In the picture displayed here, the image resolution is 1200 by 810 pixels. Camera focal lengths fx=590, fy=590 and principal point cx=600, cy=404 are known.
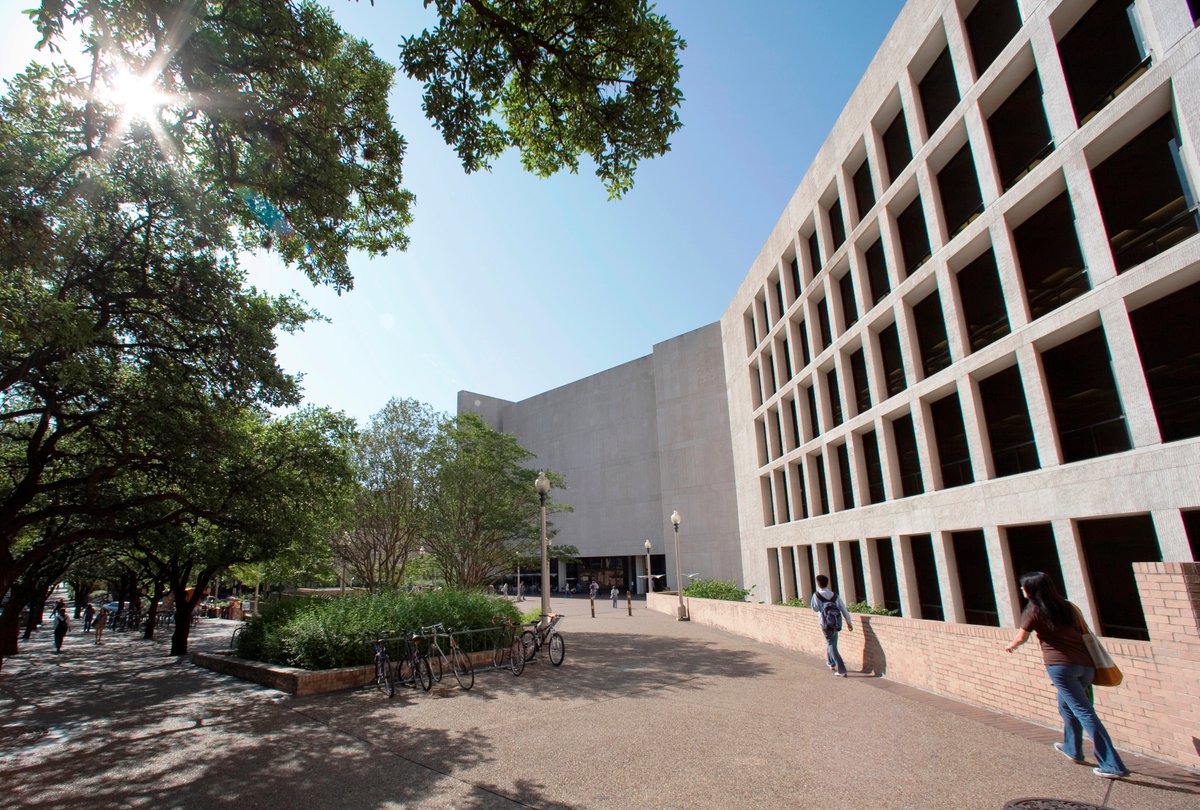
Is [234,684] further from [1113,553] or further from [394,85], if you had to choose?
[1113,553]

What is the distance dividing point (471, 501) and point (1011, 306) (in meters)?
20.5

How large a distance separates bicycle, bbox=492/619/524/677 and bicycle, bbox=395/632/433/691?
71.2 inches

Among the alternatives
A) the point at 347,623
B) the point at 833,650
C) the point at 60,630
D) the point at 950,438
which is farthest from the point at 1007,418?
the point at 60,630

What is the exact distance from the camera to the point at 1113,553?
478 inches

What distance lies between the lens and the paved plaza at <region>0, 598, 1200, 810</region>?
5.43m

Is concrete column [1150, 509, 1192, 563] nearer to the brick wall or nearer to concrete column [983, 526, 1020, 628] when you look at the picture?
the brick wall

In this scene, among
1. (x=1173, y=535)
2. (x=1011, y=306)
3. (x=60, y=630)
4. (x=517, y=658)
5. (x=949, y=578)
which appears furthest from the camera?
(x=60, y=630)

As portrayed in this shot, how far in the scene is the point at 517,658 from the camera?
12.4 m

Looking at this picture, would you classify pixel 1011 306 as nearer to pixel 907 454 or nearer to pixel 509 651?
pixel 907 454

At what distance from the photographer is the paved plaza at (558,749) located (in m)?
5.43

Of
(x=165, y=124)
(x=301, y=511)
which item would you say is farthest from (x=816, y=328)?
(x=165, y=124)

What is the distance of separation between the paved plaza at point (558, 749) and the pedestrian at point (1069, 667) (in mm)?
204

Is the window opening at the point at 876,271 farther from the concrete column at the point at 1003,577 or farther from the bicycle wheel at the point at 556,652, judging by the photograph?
the bicycle wheel at the point at 556,652

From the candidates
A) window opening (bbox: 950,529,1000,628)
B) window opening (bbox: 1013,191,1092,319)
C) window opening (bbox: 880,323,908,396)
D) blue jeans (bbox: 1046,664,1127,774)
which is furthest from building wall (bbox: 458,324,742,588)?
blue jeans (bbox: 1046,664,1127,774)
